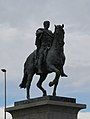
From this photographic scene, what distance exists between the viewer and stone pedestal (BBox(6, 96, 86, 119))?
30281 millimetres

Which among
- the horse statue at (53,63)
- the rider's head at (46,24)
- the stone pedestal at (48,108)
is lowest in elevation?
the stone pedestal at (48,108)

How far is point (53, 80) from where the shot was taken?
30812 millimetres

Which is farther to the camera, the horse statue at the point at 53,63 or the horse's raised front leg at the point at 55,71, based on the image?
the horse statue at the point at 53,63

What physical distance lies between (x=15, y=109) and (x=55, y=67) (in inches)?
108

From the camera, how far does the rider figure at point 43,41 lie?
31453 millimetres

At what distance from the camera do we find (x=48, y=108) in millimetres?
30234

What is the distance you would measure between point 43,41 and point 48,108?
3.23 meters

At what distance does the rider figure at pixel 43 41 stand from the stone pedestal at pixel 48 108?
1.53 metres

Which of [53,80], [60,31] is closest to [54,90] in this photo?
[53,80]

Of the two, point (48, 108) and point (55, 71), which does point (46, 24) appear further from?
point (48, 108)

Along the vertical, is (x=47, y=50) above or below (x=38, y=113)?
above

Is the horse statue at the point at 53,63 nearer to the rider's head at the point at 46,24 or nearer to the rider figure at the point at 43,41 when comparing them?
the rider figure at the point at 43,41

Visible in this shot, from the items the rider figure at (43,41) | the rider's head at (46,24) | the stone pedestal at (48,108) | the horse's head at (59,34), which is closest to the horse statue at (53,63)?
the horse's head at (59,34)

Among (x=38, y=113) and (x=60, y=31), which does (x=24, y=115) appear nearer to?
(x=38, y=113)
